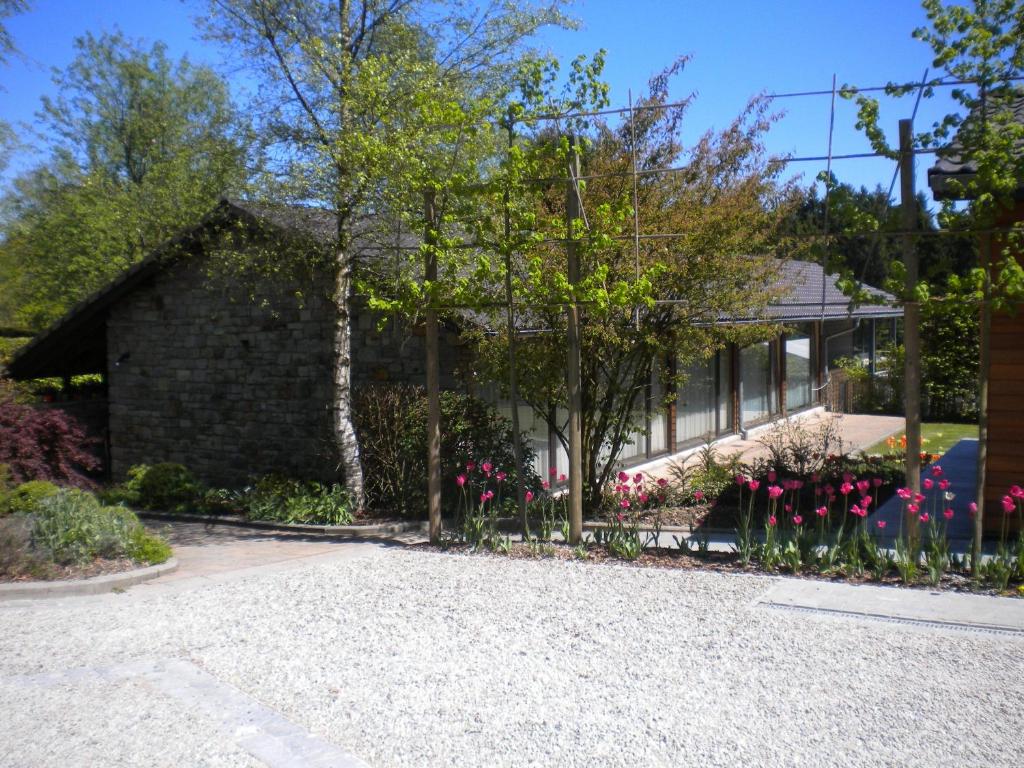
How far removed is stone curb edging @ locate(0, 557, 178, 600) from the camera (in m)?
7.82

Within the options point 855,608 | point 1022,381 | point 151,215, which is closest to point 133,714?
point 855,608

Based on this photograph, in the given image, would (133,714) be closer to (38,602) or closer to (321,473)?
(38,602)

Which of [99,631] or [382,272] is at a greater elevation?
[382,272]

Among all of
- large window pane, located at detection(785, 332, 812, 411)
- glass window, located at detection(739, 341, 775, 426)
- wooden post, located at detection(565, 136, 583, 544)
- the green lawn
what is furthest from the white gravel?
large window pane, located at detection(785, 332, 812, 411)

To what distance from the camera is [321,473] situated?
44.5 ft

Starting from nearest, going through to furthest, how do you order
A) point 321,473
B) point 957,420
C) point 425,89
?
point 425,89
point 321,473
point 957,420

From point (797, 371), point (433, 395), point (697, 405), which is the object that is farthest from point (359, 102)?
point (797, 371)

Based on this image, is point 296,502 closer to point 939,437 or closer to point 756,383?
point 756,383

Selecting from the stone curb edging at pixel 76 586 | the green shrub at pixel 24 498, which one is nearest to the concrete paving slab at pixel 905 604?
the stone curb edging at pixel 76 586

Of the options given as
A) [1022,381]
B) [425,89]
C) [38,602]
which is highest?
[425,89]

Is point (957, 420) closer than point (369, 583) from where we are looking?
No

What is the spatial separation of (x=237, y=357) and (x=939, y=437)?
45.2 feet

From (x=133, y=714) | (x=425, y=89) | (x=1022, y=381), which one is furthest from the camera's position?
(x=425, y=89)

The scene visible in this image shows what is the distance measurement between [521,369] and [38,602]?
17.9 feet
